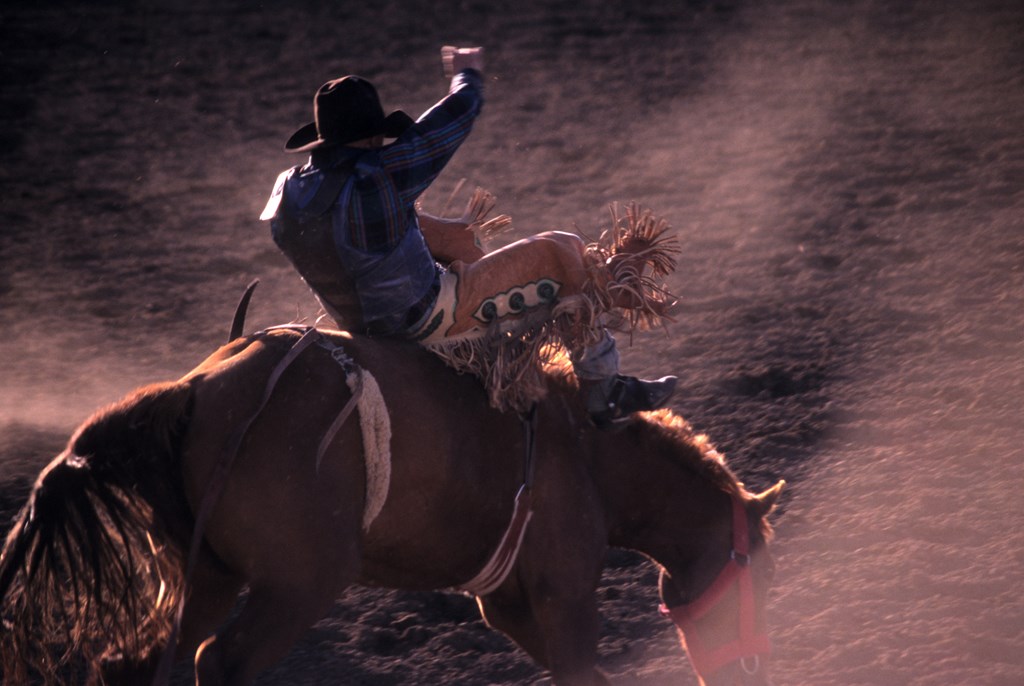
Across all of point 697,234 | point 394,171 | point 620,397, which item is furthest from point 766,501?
point 697,234

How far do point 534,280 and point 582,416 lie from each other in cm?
46

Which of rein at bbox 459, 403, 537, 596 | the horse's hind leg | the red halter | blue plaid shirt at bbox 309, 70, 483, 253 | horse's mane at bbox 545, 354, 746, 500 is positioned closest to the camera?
the horse's hind leg

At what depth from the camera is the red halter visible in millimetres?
3992

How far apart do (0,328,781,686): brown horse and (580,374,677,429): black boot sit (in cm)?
9

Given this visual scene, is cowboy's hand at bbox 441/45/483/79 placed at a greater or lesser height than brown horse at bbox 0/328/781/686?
greater

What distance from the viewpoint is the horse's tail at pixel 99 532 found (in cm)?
322

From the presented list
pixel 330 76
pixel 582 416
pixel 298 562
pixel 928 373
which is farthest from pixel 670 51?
pixel 298 562

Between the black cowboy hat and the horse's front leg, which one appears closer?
the black cowboy hat

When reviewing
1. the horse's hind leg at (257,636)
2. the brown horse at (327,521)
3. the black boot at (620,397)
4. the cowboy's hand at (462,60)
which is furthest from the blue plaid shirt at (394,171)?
the horse's hind leg at (257,636)

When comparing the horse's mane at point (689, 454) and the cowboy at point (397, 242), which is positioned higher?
the cowboy at point (397, 242)

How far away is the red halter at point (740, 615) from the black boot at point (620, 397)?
1.71 feet

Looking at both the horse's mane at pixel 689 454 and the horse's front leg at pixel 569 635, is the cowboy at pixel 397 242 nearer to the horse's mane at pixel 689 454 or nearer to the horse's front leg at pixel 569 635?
the horse's mane at pixel 689 454

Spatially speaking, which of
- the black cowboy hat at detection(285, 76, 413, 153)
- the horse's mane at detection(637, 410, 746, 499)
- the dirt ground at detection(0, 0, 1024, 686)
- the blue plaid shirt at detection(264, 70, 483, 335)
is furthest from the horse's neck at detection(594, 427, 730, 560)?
the black cowboy hat at detection(285, 76, 413, 153)

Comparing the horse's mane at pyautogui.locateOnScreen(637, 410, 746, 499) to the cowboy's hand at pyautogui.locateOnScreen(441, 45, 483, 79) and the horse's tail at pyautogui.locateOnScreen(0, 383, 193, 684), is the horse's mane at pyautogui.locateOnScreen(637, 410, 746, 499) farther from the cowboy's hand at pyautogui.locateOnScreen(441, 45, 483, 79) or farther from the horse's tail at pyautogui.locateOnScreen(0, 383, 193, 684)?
the horse's tail at pyautogui.locateOnScreen(0, 383, 193, 684)
